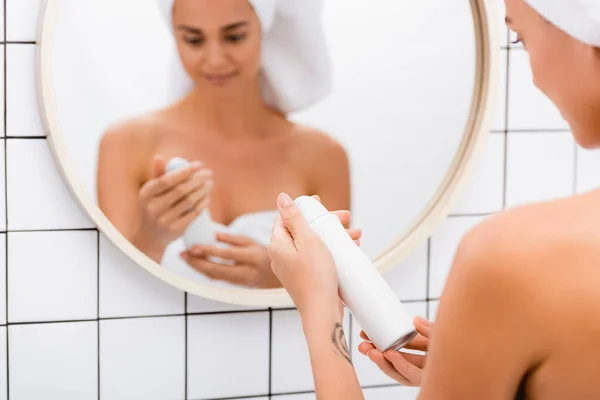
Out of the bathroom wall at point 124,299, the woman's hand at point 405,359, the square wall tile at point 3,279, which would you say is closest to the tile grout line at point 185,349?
the bathroom wall at point 124,299

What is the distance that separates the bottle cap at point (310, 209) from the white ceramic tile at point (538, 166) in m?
0.60

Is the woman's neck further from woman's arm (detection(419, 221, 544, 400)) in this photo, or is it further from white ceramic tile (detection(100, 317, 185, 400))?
woman's arm (detection(419, 221, 544, 400))

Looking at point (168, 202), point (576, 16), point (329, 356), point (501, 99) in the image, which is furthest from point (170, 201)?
point (576, 16)

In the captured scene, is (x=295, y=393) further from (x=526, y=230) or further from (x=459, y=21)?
(x=526, y=230)

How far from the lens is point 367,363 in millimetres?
1246

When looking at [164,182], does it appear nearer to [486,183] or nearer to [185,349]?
[185,349]

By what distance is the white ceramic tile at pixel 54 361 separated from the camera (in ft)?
3.53

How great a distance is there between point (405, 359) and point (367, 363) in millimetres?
433

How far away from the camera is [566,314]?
0.51 m

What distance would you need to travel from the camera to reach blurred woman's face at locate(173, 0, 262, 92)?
1040 millimetres

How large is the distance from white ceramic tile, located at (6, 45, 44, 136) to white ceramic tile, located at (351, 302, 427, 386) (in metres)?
0.56

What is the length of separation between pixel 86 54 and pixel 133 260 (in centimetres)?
28

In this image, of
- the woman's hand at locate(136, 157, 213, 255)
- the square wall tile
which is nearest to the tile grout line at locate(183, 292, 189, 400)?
the woman's hand at locate(136, 157, 213, 255)

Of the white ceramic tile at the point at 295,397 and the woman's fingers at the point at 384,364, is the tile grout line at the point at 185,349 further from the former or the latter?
the woman's fingers at the point at 384,364
